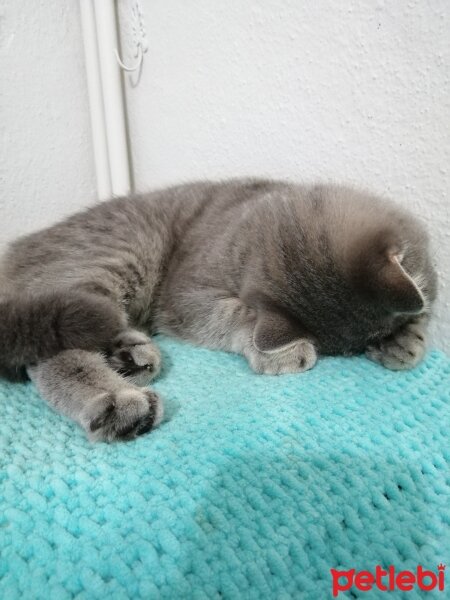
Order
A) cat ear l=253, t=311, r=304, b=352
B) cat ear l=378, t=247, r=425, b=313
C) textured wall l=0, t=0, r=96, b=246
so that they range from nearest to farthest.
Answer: cat ear l=378, t=247, r=425, b=313
cat ear l=253, t=311, r=304, b=352
textured wall l=0, t=0, r=96, b=246

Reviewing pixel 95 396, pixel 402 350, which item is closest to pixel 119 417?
pixel 95 396

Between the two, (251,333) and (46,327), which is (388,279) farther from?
(46,327)

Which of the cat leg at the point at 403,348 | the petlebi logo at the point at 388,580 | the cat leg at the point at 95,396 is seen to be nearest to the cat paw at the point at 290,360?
the cat leg at the point at 403,348

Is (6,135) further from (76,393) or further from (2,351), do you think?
(76,393)

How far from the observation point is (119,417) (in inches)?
26.9

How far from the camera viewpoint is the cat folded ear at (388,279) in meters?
0.68

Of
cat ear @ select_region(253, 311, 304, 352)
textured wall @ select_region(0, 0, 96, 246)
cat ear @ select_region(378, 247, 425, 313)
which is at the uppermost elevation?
textured wall @ select_region(0, 0, 96, 246)

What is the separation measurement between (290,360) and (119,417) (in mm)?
351

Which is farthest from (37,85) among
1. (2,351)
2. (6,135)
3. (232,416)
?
(232,416)

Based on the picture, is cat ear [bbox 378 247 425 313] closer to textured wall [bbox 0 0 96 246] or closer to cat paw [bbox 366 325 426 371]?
cat paw [bbox 366 325 426 371]

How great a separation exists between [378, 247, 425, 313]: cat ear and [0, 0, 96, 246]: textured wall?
→ 4.49 ft

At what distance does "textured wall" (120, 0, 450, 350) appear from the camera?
2.88 ft

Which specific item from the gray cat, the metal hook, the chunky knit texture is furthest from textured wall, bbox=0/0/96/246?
the chunky knit texture

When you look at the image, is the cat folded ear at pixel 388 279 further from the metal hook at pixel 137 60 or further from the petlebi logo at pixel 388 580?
the metal hook at pixel 137 60
